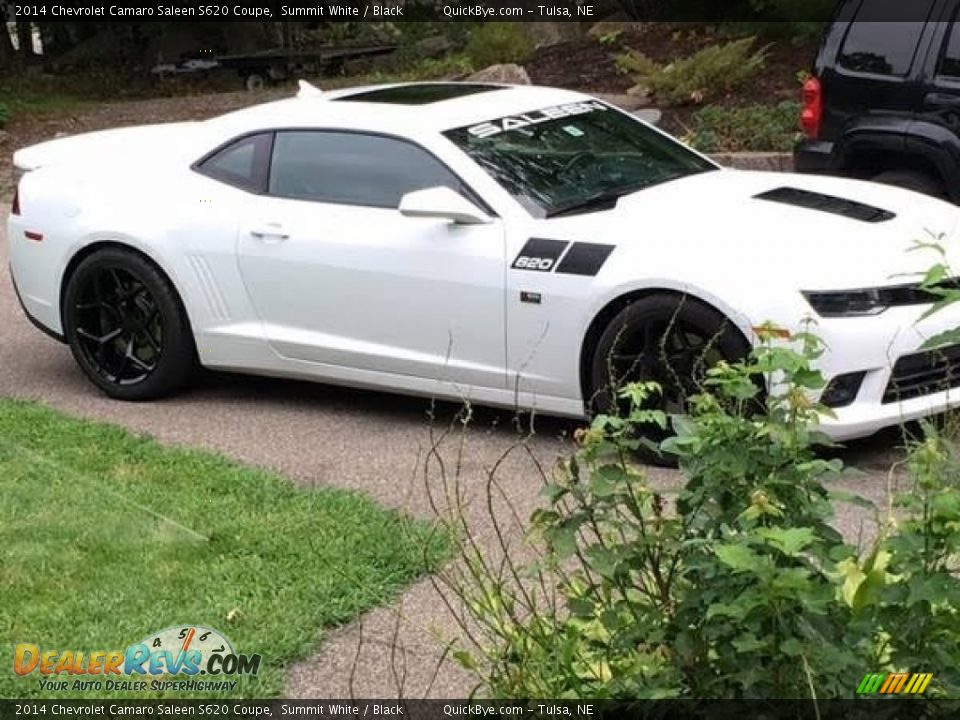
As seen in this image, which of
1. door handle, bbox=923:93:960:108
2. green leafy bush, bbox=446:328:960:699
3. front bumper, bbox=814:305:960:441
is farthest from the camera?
door handle, bbox=923:93:960:108

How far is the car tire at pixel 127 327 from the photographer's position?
7059 mm

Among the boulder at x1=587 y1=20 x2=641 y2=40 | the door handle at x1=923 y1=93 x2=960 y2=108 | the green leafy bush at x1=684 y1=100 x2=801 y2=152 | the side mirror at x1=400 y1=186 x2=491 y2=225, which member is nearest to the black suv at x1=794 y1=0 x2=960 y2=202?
the door handle at x1=923 y1=93 x2=960 y2=108

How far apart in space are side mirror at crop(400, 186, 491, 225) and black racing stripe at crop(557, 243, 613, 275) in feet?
1.44

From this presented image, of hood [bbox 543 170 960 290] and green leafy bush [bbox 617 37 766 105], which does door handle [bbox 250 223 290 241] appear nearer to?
hood [bbox 543 170 960 290]

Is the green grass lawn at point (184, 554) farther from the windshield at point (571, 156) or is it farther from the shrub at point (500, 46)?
the shrub at point (500, 46)

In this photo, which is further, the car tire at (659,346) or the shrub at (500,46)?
the shrub at (500,46)

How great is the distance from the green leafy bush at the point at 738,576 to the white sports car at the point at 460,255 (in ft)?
6.75

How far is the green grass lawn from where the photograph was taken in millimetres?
4262

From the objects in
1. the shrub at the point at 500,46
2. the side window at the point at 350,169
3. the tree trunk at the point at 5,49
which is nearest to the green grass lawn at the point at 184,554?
the side window at the point at 350,169

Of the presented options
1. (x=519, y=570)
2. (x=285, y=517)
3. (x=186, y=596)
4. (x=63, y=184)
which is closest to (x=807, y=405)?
(x=519, y=570)

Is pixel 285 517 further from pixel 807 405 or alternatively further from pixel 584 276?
pixel 807 405

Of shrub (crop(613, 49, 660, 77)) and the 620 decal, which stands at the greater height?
the 620 decal

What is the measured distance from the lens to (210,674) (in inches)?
156

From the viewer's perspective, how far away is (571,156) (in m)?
6.60
